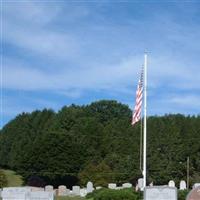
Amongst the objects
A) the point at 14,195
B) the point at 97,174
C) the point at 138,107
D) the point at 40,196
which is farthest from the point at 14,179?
the point at 40,196

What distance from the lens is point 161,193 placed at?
84.2ft

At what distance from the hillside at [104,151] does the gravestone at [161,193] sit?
121 feet

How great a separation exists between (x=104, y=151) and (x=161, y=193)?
54.8 m

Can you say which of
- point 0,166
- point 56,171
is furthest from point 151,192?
point 0,166

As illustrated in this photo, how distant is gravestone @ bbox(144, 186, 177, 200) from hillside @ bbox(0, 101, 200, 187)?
36858 mm

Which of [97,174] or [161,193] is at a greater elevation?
[97,174]

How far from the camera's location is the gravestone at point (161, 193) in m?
25.6

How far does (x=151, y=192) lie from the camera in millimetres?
25781

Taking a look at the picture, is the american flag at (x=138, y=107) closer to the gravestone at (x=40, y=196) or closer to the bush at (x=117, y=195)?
the bush at (x=117, y=195)

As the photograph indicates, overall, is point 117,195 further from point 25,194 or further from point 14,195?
point 14,195

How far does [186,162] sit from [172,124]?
9.82 meters

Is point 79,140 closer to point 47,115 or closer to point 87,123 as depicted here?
point 87,123

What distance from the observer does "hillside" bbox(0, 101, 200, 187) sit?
67.2 m

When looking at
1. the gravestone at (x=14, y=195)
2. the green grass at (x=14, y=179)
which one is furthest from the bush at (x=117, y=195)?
the green grass at (x=14, y=179)
